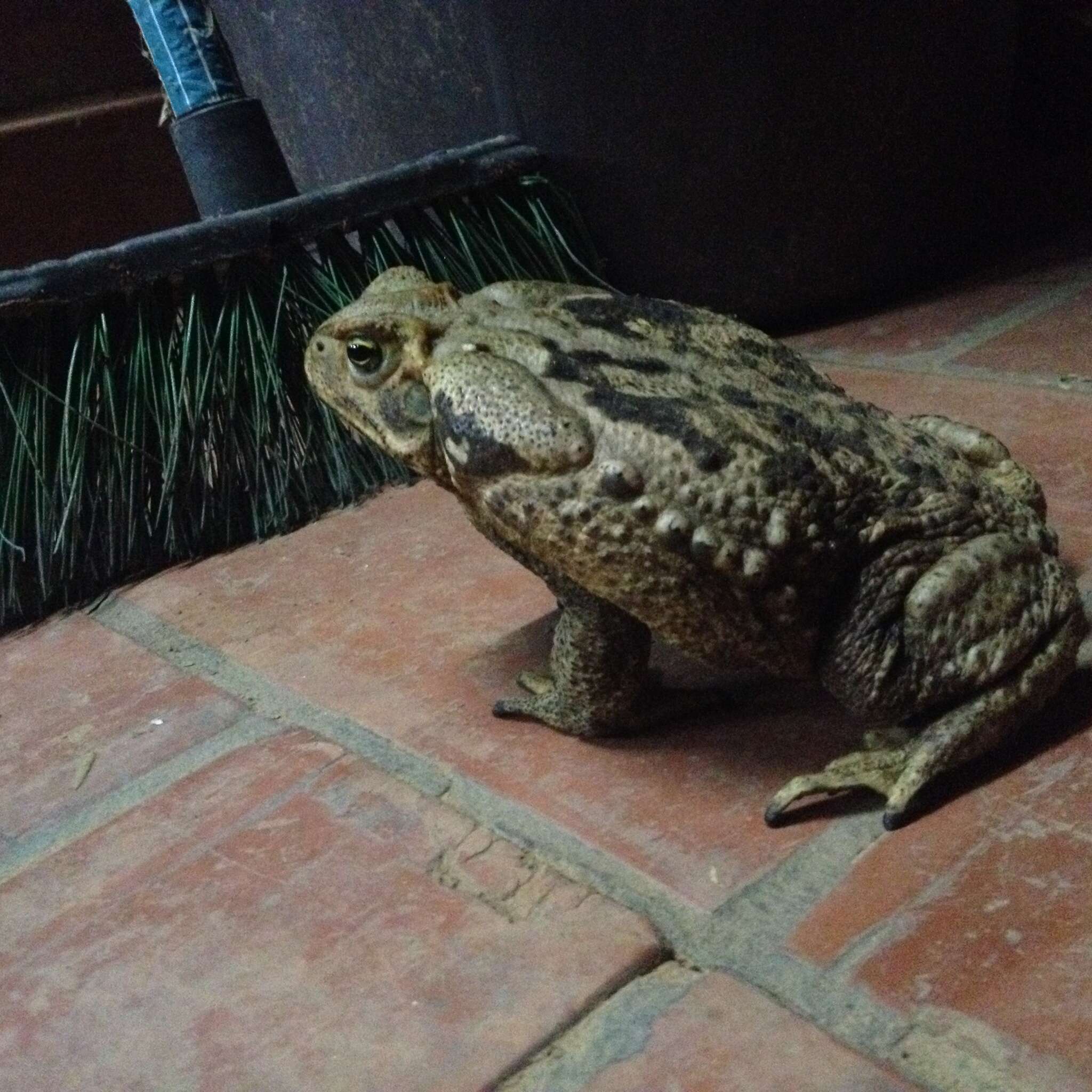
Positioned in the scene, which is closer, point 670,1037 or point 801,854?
point 670,1037

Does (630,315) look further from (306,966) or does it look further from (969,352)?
(969,352)

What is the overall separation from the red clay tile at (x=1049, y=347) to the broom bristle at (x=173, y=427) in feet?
2.65

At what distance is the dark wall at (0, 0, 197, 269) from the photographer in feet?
8.55

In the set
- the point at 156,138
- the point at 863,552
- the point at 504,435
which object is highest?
the point at 156,138

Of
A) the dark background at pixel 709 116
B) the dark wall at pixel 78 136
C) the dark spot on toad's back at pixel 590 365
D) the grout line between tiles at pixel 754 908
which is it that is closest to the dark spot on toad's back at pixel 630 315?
the dark spot on toad's back at pixel 590 365

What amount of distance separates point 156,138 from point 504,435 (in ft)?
7.09

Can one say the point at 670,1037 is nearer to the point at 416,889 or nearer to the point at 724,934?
the point at 724,934

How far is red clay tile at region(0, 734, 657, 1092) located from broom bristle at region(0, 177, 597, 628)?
63 cm

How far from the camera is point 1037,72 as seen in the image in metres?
2.69

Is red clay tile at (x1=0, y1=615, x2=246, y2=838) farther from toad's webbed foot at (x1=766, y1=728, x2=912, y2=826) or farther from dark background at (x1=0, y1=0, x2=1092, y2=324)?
dark background at (x1=0, y1=0, x2=1092, y2=324)

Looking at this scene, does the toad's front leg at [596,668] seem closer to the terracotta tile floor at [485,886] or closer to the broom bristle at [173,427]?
the terracotta tile floor at [485,886]

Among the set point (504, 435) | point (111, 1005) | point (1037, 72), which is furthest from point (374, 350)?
point (1037, 72)

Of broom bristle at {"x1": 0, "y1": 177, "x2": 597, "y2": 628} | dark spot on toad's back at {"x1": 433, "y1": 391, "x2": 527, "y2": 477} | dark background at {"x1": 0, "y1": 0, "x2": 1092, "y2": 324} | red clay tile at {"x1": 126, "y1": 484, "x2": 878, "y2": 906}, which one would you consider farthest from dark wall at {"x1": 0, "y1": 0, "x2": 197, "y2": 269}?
dark spot on toad's back at {"x1": 433, "y1": 391, "x2": 527, "y2": 477}

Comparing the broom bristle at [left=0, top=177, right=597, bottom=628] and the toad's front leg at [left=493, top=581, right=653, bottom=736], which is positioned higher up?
the broom bristle at [left=0, top=177, right=597, bottom=628]
